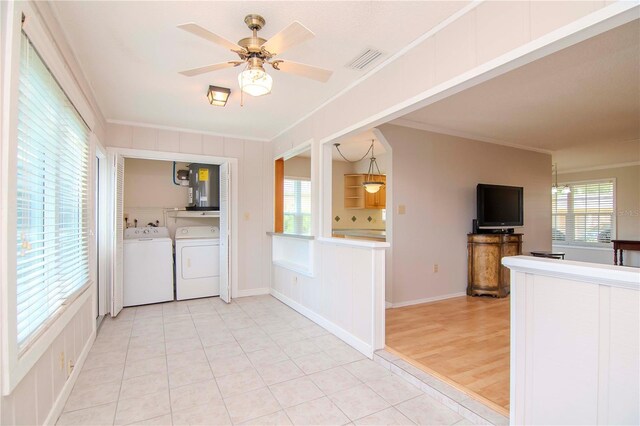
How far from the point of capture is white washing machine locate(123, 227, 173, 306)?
4.34 meters

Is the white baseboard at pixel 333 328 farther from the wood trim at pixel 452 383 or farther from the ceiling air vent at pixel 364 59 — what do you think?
the ceiling air vent at pixel 364 59

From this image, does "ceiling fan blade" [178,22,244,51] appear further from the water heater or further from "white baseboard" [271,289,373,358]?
the water heater

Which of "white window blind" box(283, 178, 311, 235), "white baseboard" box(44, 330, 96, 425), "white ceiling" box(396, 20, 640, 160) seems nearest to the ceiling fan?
"white ceiling" box(396, 20, 640, 160)

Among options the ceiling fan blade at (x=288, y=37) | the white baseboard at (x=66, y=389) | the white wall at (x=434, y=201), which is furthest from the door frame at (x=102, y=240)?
the white wall at (x=434, y=201)

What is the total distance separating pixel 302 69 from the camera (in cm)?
206

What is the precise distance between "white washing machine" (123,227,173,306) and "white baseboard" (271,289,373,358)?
1686 millimetres

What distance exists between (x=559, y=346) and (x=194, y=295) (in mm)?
4471

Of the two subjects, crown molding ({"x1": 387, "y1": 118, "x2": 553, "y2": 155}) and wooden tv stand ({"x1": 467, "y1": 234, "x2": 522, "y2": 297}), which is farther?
wooden tv stand ({"x1": 467, "y1": 234, "x2": 522, "y2": 297})

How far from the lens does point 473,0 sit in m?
1.78

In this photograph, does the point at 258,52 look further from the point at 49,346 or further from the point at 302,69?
the point at 49,346

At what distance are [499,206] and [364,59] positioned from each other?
3.50 m

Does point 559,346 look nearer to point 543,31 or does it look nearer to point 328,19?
point 543,31

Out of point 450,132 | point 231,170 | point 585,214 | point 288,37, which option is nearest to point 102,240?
point 231,170

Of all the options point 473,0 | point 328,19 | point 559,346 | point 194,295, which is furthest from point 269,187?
point 559,346
